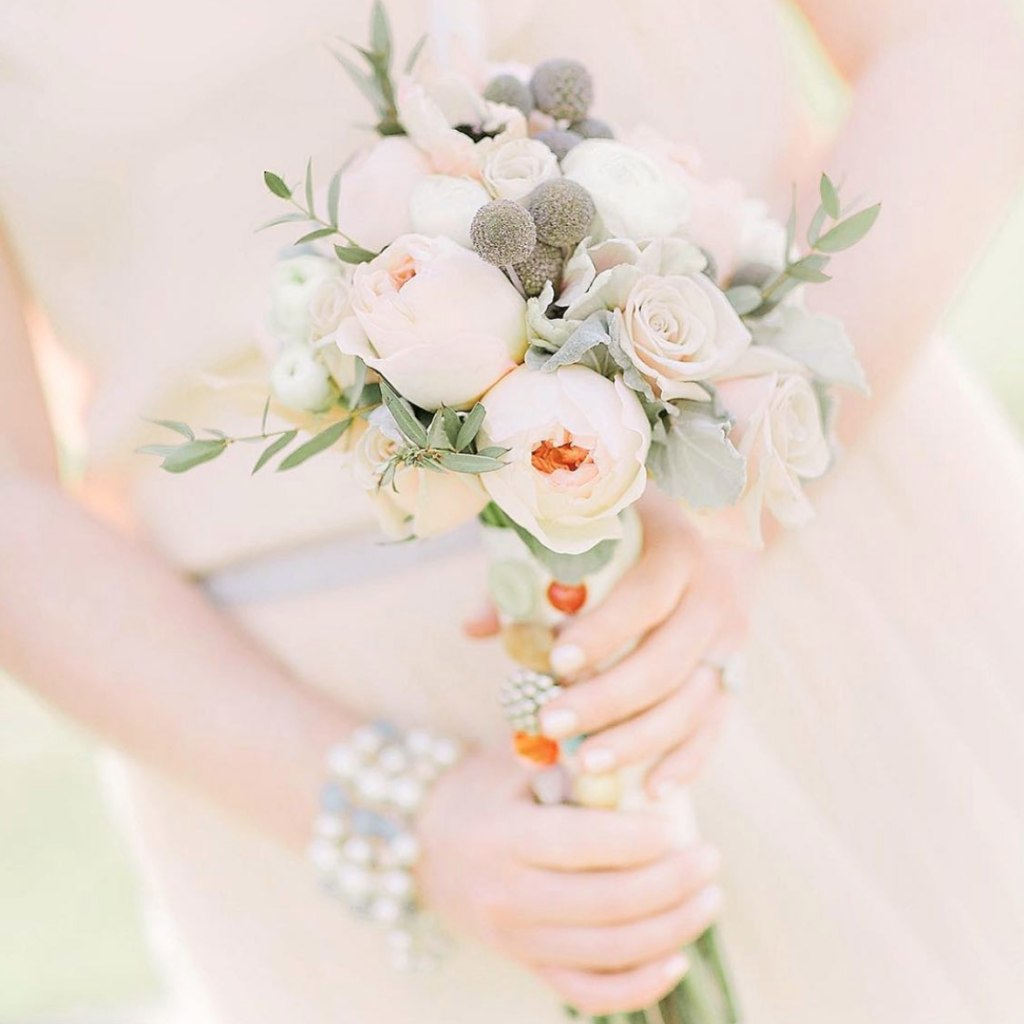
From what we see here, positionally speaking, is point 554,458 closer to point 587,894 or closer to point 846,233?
point 846,233

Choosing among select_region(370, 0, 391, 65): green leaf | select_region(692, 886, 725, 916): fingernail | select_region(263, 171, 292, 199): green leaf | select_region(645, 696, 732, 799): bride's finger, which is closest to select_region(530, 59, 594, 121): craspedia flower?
select_region(370, 0, 391, 65): green leaf

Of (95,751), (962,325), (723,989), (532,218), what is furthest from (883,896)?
(962,325)

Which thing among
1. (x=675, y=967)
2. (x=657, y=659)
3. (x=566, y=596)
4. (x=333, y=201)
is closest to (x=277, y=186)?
(x=333, y=201)

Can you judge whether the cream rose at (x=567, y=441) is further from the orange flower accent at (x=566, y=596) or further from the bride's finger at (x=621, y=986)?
the bride's finger at (x=621, y=986)

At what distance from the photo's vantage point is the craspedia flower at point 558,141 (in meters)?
0.80

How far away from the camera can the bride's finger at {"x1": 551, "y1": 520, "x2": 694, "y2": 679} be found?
39.4 inches

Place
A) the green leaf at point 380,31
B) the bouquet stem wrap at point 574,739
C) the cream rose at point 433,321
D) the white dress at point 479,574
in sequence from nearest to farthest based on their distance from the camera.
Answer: the cream rose at point 433,321 < the green leaf at point 380,31 < the bouquet stem wrap at point 574,739 < the white dress at point 479,574

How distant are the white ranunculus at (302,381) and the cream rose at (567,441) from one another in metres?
0.14

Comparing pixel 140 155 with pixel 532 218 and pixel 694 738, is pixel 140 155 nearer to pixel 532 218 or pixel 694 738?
pixel 532 218

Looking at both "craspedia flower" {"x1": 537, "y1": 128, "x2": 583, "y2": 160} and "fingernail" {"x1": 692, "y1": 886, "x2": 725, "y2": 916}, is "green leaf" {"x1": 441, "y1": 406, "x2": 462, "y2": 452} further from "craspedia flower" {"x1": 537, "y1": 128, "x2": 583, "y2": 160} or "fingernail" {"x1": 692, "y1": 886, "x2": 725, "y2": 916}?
"fingernail" {"x1": 692, "y1": 886, "x2": 725, "y2": 916}

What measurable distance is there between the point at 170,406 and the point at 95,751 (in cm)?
208

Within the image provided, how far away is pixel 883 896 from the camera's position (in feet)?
4.00

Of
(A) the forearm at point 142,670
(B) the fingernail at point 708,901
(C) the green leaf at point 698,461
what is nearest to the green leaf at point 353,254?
(C) the green leaf at point 698,461

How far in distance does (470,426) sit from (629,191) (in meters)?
0.19
